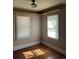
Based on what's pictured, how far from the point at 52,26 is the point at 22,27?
6.12 ft

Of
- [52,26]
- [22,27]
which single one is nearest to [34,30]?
[22,27]

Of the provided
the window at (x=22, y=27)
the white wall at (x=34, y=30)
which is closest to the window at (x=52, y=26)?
the white wall at (x=34, y=30)

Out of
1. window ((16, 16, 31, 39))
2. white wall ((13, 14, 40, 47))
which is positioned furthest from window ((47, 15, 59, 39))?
window ((16, 16, 31, 39))

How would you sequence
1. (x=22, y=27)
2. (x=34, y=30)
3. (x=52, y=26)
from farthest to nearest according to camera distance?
(x=34, y=30) → (x=22, y=27) → (x=52, y=26)

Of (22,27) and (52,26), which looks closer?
(52,26)

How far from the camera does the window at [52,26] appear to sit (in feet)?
14.1

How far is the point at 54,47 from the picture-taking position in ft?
14.6

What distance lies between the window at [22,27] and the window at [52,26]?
1.33 meters

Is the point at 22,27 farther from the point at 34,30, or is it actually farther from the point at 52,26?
the point at 52,26

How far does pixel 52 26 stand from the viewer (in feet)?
15.4
